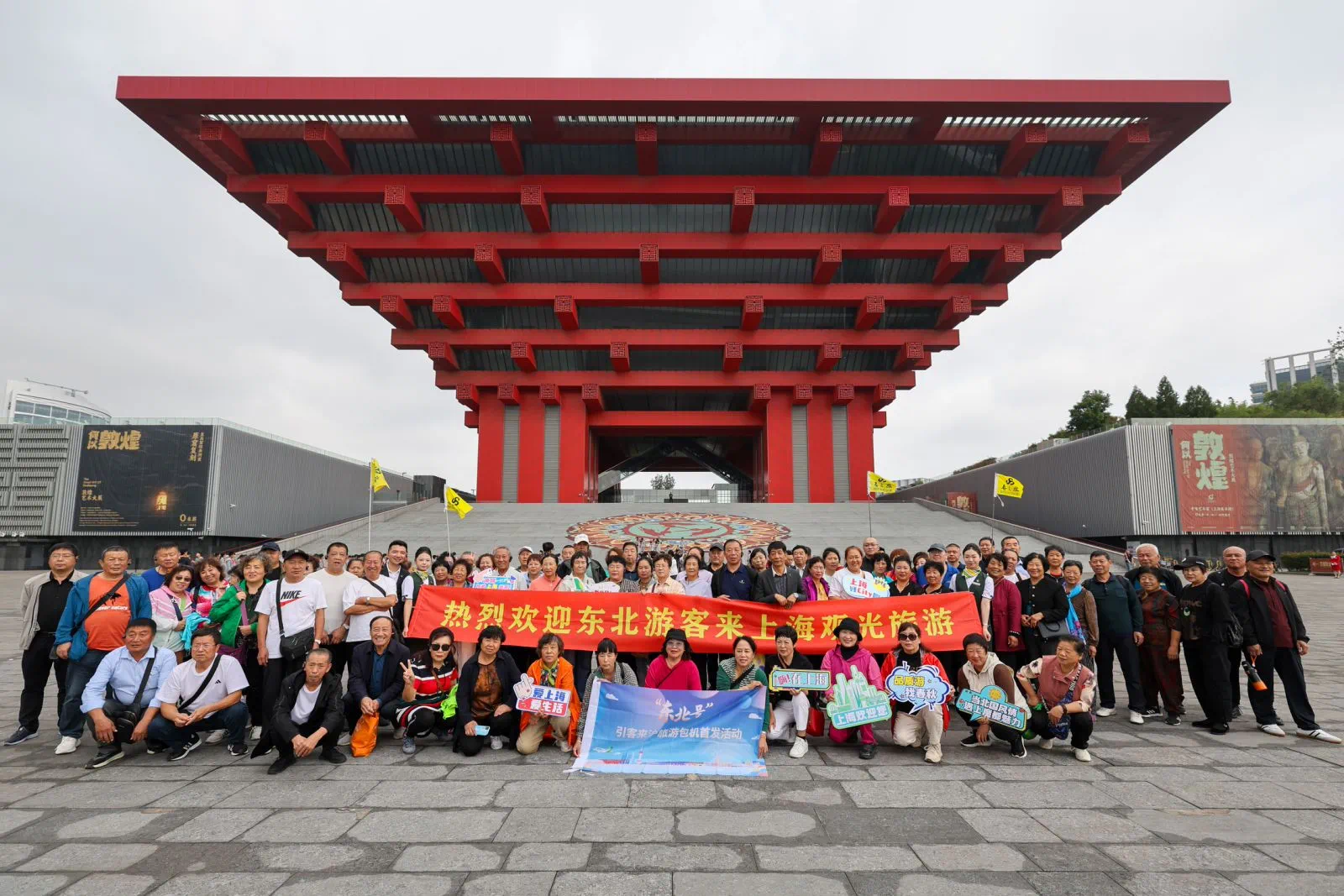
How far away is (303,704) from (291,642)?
728 millimetres

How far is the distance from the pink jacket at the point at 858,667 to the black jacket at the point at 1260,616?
12.8ft

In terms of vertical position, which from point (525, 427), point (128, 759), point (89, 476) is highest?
point (525, 427)

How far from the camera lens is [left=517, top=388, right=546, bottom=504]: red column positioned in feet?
107

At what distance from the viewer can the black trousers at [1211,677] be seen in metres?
6.55

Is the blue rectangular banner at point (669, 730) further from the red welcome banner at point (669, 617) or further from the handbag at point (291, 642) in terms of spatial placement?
the handbag at point (291, 642)

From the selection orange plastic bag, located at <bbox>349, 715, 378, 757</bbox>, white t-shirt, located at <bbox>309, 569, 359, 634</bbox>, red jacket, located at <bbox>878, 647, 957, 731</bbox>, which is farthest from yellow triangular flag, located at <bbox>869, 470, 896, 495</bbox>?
orange plastic bag, located at <bbox>349, 715, 378, 757</bbox>

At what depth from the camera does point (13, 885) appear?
3.48m

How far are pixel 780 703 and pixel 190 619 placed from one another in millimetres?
5810

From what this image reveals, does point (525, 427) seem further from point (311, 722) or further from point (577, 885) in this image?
point (577, 885)

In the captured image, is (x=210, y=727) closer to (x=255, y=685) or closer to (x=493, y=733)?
(x=255, y=685)

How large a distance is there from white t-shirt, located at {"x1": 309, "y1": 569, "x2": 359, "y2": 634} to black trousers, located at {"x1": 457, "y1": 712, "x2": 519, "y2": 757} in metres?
1.89

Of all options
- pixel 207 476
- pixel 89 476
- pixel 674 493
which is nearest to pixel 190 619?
pixel 207 476

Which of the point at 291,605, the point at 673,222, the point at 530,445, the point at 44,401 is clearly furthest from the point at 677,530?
the point at 44,401

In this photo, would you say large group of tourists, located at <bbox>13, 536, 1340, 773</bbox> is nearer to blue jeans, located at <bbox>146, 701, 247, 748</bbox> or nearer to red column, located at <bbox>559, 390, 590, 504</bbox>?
blue jeans, located at <bbox>146, 701, 247, 748</bbox>
